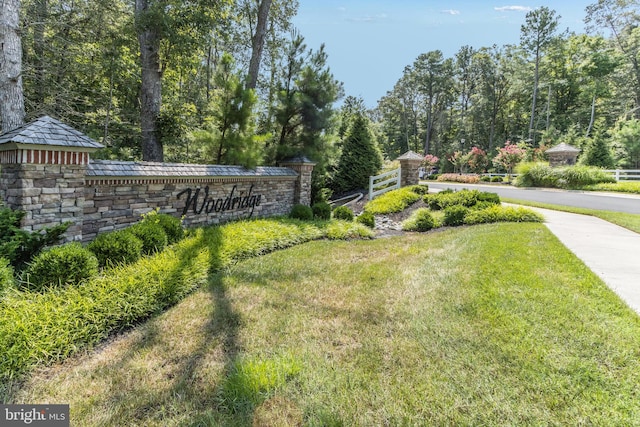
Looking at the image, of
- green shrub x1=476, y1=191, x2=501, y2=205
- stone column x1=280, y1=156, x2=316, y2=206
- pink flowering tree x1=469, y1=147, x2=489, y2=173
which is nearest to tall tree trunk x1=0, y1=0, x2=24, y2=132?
stone column x1=280, y1=156, x2=316, y2=206

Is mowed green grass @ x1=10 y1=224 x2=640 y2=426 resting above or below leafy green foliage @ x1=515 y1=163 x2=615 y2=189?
below

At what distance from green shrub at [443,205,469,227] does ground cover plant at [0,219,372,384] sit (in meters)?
5.64

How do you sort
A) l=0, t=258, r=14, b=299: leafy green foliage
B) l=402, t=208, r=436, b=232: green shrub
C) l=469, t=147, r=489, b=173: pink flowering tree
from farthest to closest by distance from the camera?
l=469, t=147, r=489, b=173: pink flowering tree
l=402, t=208, r=436, b=232: green shrub
l=0, t=258, r=14, b=299: leafy green foliage

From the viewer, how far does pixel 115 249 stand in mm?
3721

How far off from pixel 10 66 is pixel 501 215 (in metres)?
10.3

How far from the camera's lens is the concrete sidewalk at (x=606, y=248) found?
3543 millimetres

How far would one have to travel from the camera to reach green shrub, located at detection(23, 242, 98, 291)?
2957mm

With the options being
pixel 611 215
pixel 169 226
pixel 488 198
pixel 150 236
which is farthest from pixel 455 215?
pixel 150 236

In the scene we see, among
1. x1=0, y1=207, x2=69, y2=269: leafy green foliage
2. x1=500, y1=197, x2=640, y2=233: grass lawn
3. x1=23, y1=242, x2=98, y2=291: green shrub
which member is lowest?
x1=23, y1=242, x2=98, y2=291: green shrub

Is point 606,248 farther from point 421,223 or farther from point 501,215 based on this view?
point 421,223

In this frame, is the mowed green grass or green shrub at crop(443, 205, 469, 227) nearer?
the mowed green grass

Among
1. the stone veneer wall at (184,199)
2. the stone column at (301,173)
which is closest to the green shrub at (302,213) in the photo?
the stone veneer wall at (184,199)

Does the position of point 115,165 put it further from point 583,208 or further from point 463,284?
point 583,208

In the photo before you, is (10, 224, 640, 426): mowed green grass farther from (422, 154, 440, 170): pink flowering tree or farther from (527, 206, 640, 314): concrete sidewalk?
(422, 154, 440, 170): pink flowering tree
